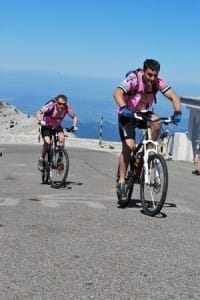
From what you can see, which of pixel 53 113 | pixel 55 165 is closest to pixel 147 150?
pixel 53 113

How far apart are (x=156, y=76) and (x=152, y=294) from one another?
12.6 ft

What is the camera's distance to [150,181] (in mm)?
7684

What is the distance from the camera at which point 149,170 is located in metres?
7.68

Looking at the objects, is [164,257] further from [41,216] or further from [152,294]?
[41,216]

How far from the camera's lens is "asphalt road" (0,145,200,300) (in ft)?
14.6

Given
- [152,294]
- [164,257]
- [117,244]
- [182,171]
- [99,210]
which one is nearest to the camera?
[152,294]

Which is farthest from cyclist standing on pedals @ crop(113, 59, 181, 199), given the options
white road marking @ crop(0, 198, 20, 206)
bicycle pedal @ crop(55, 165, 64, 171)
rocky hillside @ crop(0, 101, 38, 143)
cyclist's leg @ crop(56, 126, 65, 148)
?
rocky hillside @ crop(0, 101, 38, 143)

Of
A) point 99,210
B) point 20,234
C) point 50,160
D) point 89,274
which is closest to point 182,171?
point 50,160

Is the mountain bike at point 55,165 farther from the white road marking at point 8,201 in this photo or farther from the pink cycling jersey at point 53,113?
the white road marking at point 8,201

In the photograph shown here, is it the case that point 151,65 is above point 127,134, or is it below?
above

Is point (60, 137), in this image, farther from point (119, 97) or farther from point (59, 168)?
point (119, 97)

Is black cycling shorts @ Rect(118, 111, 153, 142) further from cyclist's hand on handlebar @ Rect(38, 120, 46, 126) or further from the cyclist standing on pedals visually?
cyclist's hand on handlebar @ Rect(38, 120, 46, 126)

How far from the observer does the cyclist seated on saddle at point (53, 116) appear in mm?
11461

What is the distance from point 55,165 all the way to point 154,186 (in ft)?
14.7
